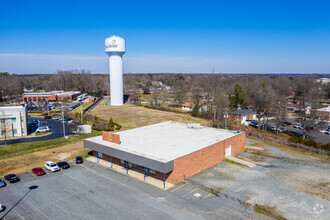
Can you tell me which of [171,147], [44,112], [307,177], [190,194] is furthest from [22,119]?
[307,177]

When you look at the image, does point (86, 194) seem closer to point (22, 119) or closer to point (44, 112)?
point (22, 119)

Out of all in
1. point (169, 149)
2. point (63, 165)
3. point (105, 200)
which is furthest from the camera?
point (63, 165)

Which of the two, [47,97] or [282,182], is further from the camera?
[47,97]

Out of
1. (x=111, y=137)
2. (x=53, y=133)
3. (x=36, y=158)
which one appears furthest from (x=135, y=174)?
(x=53, y=133)

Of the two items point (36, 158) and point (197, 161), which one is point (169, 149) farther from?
point (36, 158)

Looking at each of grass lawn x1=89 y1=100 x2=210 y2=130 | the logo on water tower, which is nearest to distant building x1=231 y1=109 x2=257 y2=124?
grass lawn x1=89 y1=100 x2=210 y2=130

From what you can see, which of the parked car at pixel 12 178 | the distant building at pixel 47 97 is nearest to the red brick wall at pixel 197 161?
the parked car at pixel 12 178
